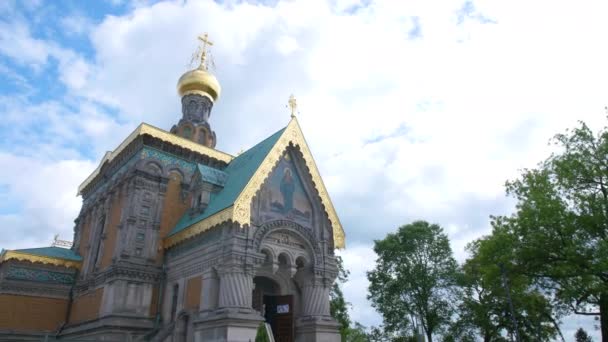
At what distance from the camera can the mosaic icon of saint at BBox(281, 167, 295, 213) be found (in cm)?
2030

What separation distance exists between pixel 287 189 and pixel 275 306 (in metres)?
5.04

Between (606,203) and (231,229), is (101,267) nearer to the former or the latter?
(231,229)

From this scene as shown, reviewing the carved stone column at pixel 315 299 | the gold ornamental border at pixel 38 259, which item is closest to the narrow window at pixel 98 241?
the gold ornamental border at pixel 38 259

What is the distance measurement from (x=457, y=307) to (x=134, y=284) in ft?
71.9

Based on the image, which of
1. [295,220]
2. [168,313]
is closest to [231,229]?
[295,220]

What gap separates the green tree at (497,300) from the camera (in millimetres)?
21797

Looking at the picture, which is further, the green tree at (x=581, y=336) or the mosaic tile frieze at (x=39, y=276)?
the green tree at (x=581, y=336)

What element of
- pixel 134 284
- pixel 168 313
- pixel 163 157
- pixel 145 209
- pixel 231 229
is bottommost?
pixel 168 313

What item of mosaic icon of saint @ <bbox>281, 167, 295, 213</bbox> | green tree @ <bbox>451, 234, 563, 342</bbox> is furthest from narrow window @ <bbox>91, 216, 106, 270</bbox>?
green tree @ <bbox>451, 234, 563, 342</bbox>

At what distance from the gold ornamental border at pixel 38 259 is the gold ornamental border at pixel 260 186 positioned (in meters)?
7.65

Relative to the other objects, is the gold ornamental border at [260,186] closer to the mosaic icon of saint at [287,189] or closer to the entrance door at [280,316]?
the mosaic icon of saint at [287,189]

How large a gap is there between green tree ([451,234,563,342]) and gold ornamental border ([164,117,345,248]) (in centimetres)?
731

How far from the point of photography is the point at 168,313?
1975 centimetres

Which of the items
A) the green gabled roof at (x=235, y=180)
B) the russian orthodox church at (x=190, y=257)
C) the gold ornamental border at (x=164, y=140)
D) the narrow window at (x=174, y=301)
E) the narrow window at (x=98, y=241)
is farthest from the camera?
the narrow window at (x=98, y=241)
